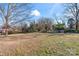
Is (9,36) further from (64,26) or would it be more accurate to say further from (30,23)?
(64,26)

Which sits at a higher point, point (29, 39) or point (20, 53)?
point (29, 39)

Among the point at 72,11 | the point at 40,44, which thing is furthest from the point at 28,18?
the point at 72,11

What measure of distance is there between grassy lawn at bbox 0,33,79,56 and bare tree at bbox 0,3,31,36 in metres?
0.12

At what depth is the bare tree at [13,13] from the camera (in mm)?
1676

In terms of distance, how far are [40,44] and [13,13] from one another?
37 centimetres

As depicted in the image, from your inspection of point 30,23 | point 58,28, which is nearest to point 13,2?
point 30,23

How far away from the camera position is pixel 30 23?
1671 mm

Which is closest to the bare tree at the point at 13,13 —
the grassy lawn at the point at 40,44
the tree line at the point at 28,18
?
the tree line at the point at 28,18

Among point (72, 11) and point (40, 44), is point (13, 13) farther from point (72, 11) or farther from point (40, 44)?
point (72, 11)

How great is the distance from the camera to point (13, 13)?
1686 millimetres

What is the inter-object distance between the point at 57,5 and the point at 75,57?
482 mm

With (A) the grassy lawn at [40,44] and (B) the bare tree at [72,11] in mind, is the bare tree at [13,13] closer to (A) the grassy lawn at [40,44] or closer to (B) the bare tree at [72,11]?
(A) the grassy lawn at [40,44]

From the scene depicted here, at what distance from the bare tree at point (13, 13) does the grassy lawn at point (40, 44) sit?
0.38ft

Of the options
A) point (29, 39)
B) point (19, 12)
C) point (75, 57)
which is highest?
point (19, 12)
